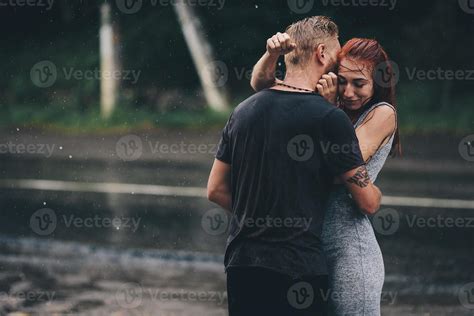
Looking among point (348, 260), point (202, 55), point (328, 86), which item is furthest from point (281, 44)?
point (202, 55)

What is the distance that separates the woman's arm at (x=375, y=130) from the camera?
10.8 feet

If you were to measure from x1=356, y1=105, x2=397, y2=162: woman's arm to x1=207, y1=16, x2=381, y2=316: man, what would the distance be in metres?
0.19

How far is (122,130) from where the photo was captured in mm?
16109

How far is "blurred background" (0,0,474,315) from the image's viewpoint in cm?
711

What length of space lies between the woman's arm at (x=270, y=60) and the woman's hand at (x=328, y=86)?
0.59 feet

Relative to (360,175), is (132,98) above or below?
above

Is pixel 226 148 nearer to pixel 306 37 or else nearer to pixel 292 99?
pixel 292 99

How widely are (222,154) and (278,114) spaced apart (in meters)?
0.33

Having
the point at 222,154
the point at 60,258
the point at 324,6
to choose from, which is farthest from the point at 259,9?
the point at 222,154

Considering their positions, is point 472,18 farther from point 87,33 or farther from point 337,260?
point 337,260

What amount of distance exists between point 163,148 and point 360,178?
11.6 meters

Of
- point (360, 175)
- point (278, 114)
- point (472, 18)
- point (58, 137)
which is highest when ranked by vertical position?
point (472, 18)

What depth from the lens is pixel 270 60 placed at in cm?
328

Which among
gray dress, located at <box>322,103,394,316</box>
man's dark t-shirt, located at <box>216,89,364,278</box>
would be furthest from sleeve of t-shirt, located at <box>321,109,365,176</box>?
gray dress, located at <box>322,103,394,316</box>
